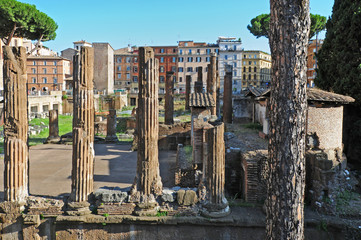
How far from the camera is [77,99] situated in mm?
6777

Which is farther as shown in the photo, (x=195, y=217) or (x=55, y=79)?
(x=55, y=79)

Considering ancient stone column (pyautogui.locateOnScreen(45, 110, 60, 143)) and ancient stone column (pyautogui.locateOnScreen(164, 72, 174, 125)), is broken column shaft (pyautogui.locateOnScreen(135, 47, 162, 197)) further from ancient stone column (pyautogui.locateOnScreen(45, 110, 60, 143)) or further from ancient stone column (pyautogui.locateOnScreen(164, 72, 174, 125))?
ancient stone column (pyautogui.locateOnScreen(45, 110, 60, 143))

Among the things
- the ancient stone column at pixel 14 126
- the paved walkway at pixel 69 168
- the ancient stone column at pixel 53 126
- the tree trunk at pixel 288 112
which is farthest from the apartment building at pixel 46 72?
the tree trunk at pixel 288 112

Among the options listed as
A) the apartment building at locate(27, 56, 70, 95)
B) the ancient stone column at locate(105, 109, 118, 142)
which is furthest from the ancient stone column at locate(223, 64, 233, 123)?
the apartment building at locate(27, 56, 70, 95)

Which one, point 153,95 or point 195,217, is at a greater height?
point 153,95

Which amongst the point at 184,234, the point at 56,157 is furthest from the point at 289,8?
the point at 56,157

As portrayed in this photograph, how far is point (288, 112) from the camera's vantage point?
4.40 metres

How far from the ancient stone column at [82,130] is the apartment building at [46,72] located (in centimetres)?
4505

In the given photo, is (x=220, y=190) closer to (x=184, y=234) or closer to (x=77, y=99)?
(x=184, y=234)

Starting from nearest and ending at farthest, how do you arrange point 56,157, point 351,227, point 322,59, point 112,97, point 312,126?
point 351,227, point 312,126, point 56,157, point 322,59, point 112,97

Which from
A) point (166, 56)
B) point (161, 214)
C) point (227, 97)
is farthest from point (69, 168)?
point (166, 56)

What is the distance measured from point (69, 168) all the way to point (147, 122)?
5.34 m

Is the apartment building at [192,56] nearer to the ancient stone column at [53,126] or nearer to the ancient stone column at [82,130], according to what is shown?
the ancient stone column at [53,126]

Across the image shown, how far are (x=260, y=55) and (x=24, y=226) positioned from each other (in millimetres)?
57521
